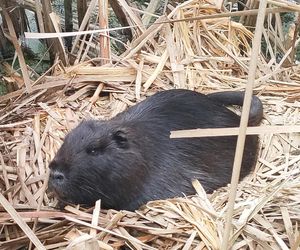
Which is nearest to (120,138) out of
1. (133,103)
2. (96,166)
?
(96,166)

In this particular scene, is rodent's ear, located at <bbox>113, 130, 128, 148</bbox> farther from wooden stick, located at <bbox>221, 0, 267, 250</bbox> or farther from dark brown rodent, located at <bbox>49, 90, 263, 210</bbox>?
wooden stick, located at <bbox>221, 0, 267, 250</bbox>

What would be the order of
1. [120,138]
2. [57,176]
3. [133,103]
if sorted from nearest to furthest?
[57,176] → [120,138] → [133,103]

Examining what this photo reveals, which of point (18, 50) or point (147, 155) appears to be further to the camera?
point (18, 50)

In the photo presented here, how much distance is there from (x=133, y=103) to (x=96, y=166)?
77 centimetres

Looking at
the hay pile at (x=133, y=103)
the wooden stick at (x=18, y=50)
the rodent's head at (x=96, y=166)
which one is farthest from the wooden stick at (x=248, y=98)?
the wooden stick at (x=18, y=50)

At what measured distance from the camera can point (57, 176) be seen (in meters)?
2.74

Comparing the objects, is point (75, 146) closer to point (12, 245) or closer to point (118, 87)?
point (12, 245)

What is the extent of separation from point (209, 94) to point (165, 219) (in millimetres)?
853

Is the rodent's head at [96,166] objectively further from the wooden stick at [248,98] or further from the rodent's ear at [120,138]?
the wooden stick at [248,98]

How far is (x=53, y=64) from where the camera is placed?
3779 millimetres

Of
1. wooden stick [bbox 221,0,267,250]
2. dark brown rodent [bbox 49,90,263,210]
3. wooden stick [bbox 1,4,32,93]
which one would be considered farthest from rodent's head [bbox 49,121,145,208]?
wooden stick [bbox 221,0,267,250]

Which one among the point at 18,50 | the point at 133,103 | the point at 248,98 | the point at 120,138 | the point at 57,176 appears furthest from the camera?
the point at 133,103

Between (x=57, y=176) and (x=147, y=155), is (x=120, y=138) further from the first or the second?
(x=57, y=176)

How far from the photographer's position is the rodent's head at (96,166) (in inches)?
108
